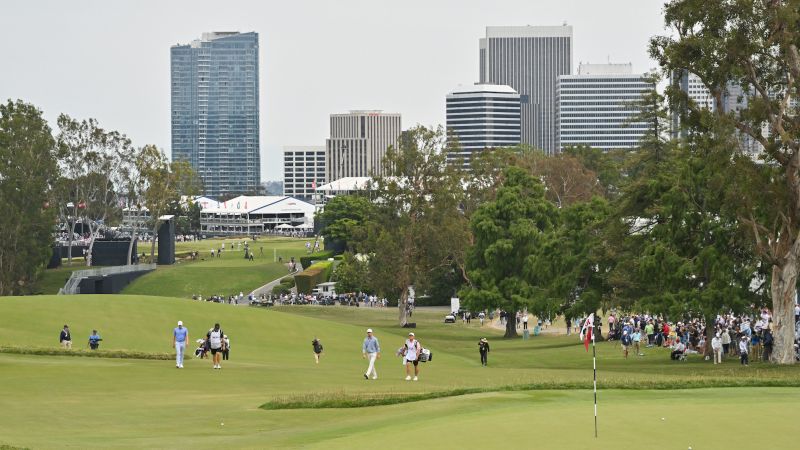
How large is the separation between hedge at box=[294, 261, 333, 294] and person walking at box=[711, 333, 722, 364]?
251ft

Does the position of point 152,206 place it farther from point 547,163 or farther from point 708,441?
point 708,441

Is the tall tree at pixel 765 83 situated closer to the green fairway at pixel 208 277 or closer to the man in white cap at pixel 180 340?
the man in white cap at pixel 180 340

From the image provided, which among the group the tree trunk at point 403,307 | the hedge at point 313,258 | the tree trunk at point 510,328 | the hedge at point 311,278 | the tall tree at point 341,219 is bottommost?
the tree trunk at point 510,328

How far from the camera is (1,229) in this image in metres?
115

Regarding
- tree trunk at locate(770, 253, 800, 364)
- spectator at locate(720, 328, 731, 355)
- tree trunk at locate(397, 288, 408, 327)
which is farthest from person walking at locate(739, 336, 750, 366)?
tree trunk at locate(397, 288, 408, 327)

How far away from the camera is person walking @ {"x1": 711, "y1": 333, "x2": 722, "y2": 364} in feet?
162

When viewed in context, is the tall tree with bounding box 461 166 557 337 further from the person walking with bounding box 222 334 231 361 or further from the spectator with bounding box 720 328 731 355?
the person walking with bounding box 222 334 231 361

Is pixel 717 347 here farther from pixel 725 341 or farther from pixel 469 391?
pixel 469 391

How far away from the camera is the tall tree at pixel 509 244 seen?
7650 centimetres

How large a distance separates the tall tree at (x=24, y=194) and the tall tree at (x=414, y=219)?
1460 inches

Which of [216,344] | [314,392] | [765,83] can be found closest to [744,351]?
[765,83]

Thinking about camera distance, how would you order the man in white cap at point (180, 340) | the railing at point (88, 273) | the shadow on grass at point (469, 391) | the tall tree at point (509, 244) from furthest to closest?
the railing at point (88, 273) < the tall tree at point (509, 244) < the man in white cap at point (180, 340) < the shadow on grass at point (469, 391)

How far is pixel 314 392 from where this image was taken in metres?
33.8

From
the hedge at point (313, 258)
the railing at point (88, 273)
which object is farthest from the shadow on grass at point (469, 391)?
the hedge at point (313, 258)
